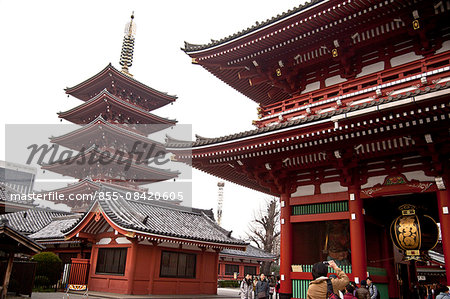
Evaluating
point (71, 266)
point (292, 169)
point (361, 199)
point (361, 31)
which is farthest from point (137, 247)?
point (361, 31)

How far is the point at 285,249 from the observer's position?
1280cm

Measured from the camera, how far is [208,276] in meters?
20.3

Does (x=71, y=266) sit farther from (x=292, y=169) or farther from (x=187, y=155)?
(x=292, y=169)

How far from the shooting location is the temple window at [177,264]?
1823cm

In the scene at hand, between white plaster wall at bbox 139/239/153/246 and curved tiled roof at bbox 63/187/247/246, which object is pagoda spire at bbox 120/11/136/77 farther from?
white plaster wall at bbox 139/239/153/246

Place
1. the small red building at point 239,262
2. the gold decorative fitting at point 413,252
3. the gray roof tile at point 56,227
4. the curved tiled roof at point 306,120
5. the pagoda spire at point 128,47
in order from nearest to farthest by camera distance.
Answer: the curved tiled roof at point 306,120 < the gold decorative fitting at point 413,252 < the gray roof tile at point 56,227 < the small red building at point 239,262 < the pagoda spire at point 128,47

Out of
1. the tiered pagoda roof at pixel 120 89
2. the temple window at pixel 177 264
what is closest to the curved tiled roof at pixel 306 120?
the temple window at pixel 177 264

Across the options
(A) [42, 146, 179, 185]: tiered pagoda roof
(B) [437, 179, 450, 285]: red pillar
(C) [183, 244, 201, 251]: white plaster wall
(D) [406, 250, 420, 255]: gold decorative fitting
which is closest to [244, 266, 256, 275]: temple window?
(A) [42, 146, 179, 185]: tiered pagoda roof

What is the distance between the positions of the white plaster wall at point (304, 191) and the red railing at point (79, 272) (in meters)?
12.1

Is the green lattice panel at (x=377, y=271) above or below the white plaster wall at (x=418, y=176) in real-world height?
below

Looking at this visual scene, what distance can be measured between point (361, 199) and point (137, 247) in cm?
1064

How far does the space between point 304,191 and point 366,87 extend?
4.31 metres

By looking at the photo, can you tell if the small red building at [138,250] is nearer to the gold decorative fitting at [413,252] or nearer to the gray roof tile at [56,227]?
the gray roof tile at [56,227]

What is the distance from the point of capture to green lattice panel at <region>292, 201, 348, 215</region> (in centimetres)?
1224
